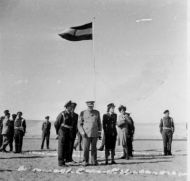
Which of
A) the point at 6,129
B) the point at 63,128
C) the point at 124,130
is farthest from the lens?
the point at 6,129

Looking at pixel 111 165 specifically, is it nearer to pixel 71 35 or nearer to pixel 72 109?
pixel 72 109

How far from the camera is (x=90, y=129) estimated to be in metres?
9.86

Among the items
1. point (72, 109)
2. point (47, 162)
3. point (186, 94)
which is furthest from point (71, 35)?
point (186, 94)

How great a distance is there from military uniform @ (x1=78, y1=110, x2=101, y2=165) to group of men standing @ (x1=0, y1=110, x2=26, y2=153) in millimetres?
4698

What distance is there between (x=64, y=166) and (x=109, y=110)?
6.44 ft

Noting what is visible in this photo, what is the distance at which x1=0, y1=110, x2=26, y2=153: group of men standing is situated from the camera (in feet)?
46.0

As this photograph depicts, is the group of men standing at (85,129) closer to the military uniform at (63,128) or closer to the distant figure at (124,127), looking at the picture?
the military uniform at (63,128)

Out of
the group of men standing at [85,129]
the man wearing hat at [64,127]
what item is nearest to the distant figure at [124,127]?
the group of men standing at [85,129]

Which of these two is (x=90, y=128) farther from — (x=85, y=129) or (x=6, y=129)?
(x=6, y=129)

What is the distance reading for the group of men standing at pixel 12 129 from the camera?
14008 millimetres

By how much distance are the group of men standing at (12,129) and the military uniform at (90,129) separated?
15.4 feet

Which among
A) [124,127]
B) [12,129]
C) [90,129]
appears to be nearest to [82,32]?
[124,127]

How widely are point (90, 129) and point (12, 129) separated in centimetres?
577

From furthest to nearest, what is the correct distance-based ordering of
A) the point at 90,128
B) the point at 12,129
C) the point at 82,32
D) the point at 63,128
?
the point at 12,129 → the point at 82,32 → the point at 63,128 → the point at 90,128
